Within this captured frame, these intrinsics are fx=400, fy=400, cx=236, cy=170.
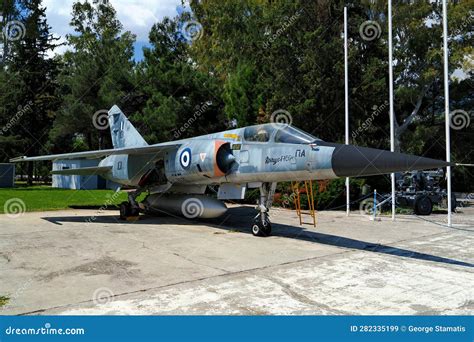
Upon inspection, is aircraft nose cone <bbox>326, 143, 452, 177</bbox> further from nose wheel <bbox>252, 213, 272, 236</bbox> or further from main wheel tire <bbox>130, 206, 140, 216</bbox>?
main wheel tire <bbox>130, 206, 140, 216</bbox>

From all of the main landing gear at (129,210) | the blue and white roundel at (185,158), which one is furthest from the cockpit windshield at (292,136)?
the main landing gear at (129,210)

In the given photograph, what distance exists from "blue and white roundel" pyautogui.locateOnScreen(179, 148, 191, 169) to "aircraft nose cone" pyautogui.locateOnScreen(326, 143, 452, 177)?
4.59 m

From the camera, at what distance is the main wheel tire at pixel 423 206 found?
15539 mm

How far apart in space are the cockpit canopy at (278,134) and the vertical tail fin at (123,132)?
23.0 feet

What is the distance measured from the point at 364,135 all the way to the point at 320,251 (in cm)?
1733

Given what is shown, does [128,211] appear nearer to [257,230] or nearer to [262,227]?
[257,230]

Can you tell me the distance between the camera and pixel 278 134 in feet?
29.5

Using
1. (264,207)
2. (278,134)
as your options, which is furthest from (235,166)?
(278,134)

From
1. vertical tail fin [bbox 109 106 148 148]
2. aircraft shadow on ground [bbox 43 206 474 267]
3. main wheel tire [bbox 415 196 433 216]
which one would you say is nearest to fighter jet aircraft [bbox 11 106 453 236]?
vertical tail fin [bbox 109 106 148 148]

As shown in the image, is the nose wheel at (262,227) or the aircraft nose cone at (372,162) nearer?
the aircraft nose cone at (372,162)

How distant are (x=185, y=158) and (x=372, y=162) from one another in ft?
19.0

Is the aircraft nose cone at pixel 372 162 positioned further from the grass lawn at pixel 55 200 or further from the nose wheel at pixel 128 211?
the grass lawn at pixel 55 200
